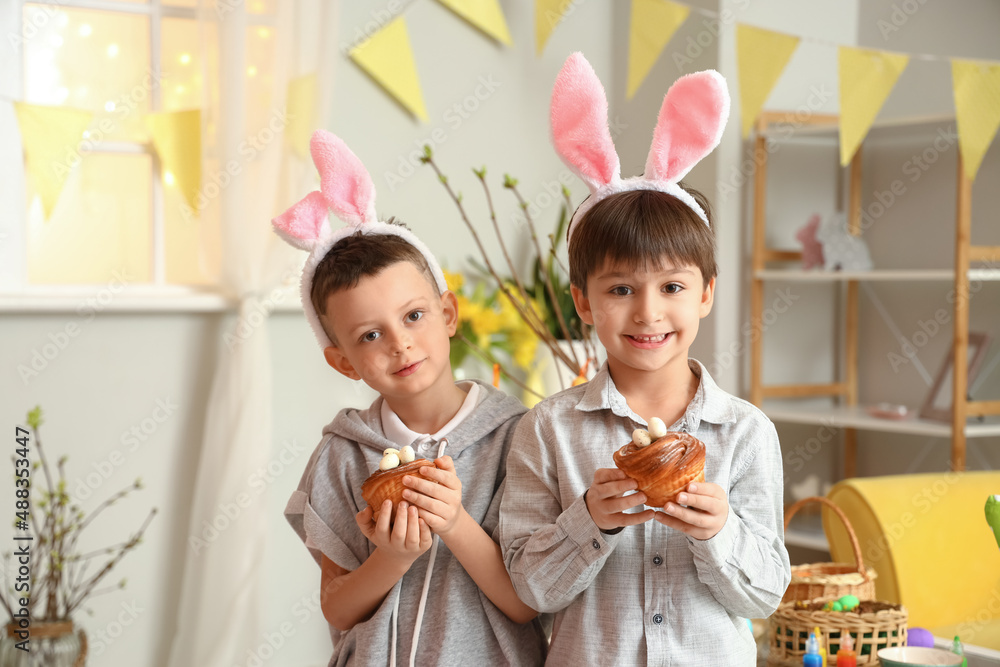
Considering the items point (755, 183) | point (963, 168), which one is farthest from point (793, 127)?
point (963, 168)

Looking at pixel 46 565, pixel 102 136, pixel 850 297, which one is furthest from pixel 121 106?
pixel 850 297

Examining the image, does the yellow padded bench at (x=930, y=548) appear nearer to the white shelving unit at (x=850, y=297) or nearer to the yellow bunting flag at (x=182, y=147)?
the white shelving unit at (x=850, y=297)

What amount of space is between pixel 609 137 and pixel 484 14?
7.26 ft

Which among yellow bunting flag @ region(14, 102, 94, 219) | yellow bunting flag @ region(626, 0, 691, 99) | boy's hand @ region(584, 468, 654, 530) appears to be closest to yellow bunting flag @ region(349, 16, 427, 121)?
yellow bunting flag @ region(626, 0, 691, 99)

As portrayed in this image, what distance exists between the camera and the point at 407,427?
1205 millimetres

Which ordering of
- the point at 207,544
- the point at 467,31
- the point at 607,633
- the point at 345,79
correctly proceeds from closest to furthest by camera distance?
the point at 607,633, the point at 207,544, the point at 345,79, the point at 467,31

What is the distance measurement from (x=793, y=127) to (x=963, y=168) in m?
0.62

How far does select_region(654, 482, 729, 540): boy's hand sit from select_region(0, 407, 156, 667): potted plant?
185cm

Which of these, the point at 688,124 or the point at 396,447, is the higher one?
the point at 688,124

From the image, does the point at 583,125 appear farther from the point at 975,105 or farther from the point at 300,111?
the point at 975,105

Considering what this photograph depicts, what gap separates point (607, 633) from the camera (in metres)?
1.04

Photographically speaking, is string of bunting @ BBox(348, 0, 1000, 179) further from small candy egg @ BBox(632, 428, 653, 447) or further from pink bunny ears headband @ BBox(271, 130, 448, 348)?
small candy egg @ BBox(632, 428, 653, 447)

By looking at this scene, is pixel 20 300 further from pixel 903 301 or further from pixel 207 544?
pixel 903 301

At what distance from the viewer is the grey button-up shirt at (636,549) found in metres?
1.00
